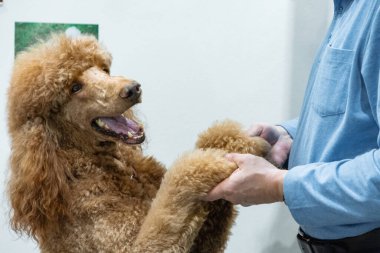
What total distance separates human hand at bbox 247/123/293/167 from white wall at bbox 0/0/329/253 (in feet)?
1.49

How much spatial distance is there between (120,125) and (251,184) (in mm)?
278

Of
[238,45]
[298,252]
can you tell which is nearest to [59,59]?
[238,45]

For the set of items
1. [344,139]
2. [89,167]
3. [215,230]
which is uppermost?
[344,139]

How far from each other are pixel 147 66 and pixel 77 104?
1.87ft

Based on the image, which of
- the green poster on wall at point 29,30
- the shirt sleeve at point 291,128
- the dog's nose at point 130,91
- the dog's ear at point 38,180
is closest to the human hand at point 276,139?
the shirt sleeve at point 291,128

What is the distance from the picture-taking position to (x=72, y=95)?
0.81 metres

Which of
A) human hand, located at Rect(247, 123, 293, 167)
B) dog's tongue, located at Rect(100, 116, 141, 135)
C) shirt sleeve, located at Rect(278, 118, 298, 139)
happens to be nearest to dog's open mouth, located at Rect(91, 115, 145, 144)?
dog's tongue, located at Rect(100, 116, 141, 135)

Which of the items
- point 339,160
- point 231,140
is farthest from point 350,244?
point 231,140

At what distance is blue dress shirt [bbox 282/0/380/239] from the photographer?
0.61m

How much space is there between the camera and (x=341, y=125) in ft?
2.22

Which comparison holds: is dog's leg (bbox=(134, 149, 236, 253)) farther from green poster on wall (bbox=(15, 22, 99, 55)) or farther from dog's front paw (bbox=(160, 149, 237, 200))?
green poster on wall (bbox=(15, 22, 99, 55))

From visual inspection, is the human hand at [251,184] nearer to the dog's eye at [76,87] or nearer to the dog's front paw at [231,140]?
the dog's front paw at [231,140]

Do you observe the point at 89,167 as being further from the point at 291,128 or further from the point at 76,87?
the point at 291,128

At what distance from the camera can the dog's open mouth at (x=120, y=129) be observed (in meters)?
0.79
